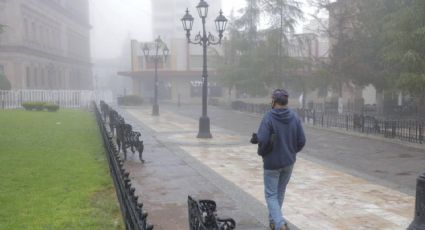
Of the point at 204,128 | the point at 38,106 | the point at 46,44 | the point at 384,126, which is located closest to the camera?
the point at 204,128

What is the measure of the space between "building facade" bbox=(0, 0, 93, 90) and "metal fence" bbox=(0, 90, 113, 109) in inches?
230

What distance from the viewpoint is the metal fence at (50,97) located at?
1537 inches

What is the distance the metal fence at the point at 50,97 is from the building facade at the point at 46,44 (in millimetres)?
5841

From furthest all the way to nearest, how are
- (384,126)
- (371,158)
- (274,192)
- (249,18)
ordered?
(249,18) < (384,126) < (371,158) < (274,192)

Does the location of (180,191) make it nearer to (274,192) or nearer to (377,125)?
(274,192)

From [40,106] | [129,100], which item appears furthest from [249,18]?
Result: [40,106]

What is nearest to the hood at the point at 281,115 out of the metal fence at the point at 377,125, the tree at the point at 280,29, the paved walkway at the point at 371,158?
the paved walkway at the point at 371,158

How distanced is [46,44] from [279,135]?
63695mm

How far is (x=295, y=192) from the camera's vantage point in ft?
28.4

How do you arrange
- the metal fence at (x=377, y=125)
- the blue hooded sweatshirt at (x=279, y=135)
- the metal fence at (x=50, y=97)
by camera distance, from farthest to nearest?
1. the metal fence at (x=50, y=97)
2. the metal fence at (x=377, y=125)
3. the blue hooded sweatshirt at (x=279, y=135)

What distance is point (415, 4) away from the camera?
18.6m

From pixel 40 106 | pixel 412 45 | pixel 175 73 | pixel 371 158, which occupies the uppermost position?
pixel 175 73

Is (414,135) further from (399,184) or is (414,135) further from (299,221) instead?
(299,221)

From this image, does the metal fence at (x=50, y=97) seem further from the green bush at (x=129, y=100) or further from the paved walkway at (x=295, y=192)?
the paved walkway at (x=295, y=192)
